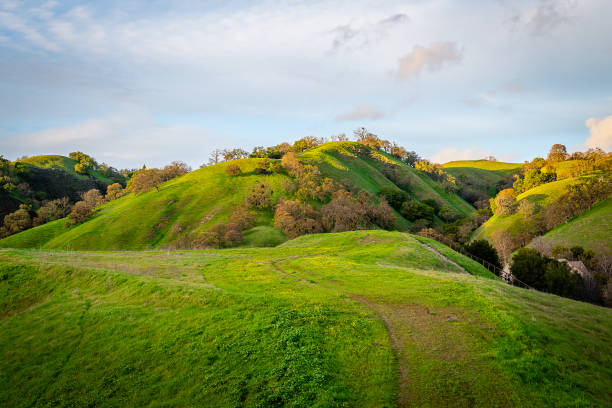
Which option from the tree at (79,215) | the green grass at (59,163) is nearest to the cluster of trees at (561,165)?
the tree at (79,215)

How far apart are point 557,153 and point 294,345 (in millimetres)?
176343

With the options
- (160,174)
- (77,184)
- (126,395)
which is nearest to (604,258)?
(126,395)

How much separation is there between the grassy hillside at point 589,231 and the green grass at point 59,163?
714 ft

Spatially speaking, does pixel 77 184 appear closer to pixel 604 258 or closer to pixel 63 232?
pixel 63 232

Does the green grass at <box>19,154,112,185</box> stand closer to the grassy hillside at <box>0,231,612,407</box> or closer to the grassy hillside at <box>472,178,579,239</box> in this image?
the grassy hillside at <box>0,231,612,407</box>

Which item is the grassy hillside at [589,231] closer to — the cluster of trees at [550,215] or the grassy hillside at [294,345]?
the cluster of trees at [550,215]

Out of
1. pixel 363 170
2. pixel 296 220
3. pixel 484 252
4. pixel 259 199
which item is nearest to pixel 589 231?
pixel 484 252

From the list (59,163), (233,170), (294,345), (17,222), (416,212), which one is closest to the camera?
(294,345)

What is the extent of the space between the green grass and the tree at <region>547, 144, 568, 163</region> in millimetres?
244345

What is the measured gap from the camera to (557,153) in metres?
137

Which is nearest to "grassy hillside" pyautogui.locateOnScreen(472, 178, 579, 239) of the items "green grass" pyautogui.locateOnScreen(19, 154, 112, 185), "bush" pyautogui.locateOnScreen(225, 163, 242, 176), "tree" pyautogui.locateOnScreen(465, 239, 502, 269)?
"tree" pyautogui.locateOnScreen(465, 239, 502, 269)

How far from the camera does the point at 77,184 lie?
513 feet

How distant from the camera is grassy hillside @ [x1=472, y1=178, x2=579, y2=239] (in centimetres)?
9400

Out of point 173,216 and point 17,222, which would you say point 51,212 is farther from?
point 173,216
